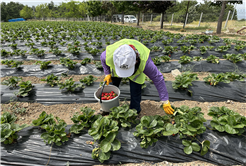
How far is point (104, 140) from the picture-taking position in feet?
6.17

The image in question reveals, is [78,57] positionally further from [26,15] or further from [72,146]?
[26,15]

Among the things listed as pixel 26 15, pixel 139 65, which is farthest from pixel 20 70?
pixel 26 15

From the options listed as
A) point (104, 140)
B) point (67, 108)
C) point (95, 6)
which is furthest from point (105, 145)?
point (95, 6)

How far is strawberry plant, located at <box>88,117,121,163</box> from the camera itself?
184cm

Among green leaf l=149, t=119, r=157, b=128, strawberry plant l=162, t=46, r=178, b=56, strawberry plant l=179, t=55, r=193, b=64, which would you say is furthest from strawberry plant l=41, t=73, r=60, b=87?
strawberry plant l=162, t=46, r=178, b=56

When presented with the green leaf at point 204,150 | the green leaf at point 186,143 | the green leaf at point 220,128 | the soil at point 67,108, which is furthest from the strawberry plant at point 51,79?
the green leaf at point 220,128

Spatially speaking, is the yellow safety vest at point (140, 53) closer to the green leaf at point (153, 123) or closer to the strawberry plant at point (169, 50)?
the green leaf at point (153, 123)

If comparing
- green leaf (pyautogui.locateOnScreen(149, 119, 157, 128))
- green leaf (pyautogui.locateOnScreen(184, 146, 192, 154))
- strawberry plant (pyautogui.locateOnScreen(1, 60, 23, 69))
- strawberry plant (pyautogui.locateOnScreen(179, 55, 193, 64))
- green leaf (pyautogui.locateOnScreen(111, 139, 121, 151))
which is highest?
strawberry plant (pyautogui.locateOnScreen(179, 55, 193, 64))

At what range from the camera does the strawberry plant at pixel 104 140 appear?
184cm

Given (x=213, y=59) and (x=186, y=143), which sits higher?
(x=213, y=59)

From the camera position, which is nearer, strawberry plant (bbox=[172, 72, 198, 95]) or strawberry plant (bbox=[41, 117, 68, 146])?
strawberry plant (bbox=[41, 117, 68, 146])

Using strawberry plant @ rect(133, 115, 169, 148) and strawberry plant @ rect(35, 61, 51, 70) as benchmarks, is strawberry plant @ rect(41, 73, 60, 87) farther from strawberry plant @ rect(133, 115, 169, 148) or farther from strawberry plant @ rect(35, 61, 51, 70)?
strawberry plant @ rect(133, 115, 169, 148)

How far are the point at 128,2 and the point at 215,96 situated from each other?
19356 mm

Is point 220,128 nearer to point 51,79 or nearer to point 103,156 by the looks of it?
point 103,156
